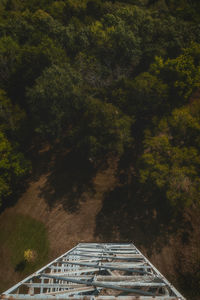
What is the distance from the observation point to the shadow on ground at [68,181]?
1571cm

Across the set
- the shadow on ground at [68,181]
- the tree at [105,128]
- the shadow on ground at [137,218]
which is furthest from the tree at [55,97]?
the shadow on ground at [137,218]

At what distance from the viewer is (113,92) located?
16406 millimetres

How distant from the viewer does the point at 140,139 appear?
1802 centimetres

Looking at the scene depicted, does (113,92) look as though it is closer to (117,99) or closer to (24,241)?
(117,99)

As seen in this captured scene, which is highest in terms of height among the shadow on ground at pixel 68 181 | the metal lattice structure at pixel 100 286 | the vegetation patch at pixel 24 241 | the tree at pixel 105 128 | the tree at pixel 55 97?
the tree at pixel 55 97

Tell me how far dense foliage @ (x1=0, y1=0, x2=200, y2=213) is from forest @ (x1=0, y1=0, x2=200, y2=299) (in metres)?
0.09

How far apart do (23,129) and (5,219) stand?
27.2ft

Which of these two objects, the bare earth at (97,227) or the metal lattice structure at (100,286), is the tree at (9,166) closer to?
the bare earth at (97,227)

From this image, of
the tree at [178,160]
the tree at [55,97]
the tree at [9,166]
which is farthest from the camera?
the tree at [55,97]

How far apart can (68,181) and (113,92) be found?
946 cm

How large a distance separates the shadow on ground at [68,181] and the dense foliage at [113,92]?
1.41 metres

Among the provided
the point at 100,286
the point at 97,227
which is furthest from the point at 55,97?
the point at 100,286

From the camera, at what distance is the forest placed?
12.9m

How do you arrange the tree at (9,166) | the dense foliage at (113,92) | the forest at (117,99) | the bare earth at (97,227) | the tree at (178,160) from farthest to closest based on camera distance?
Answer: the tree at (9,166) → the dense foliage at (113,92) → the forest at (117,99) → the bare earth at (97,227) → the tree at (178,160)
